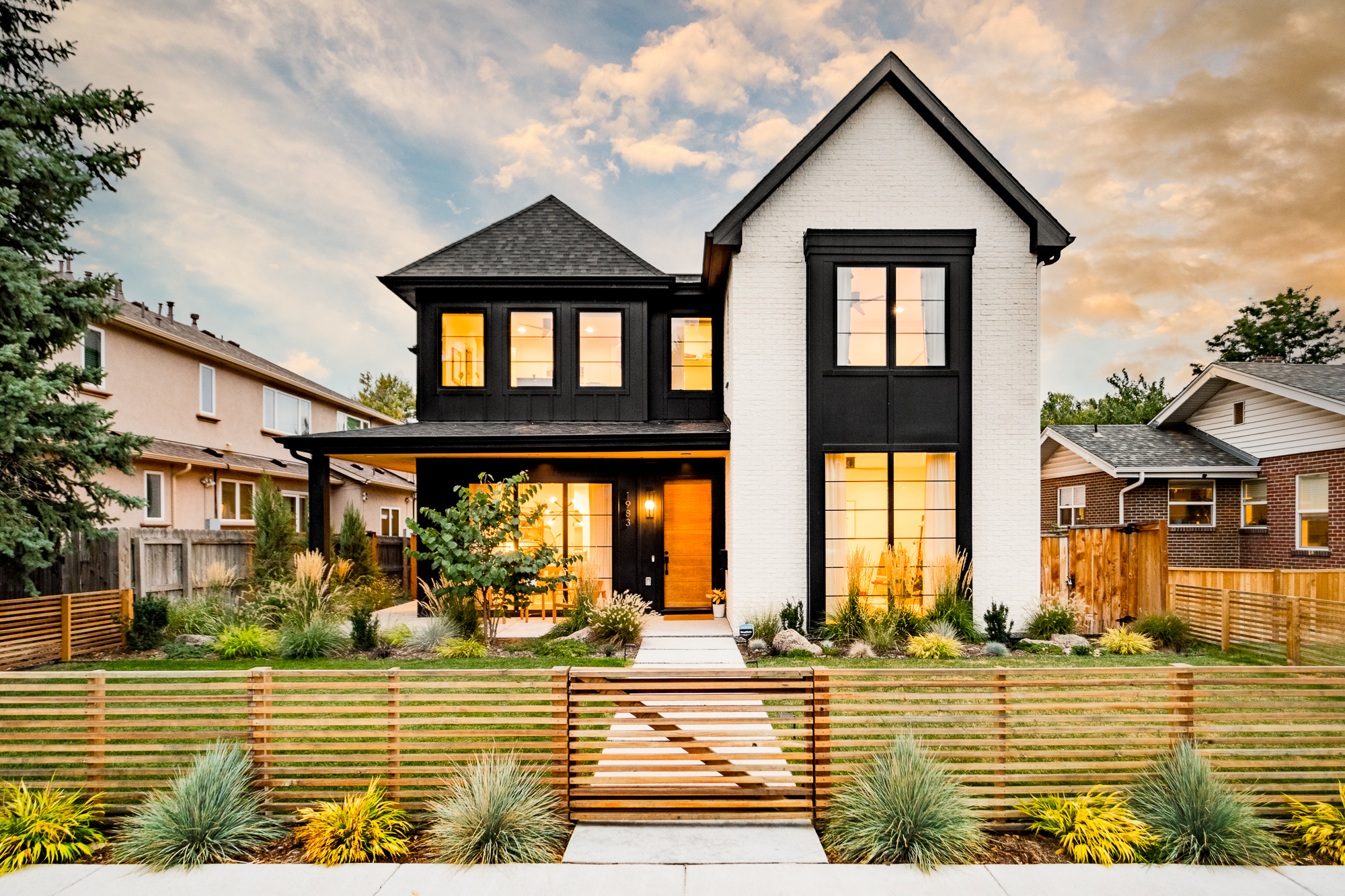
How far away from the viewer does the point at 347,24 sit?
13.9 meters

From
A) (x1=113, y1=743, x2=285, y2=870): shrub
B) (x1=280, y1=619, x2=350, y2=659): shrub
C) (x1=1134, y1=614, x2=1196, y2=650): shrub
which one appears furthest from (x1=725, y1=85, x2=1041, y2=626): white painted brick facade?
(x1=113, y1=743, x2=285, y2=870): shrub

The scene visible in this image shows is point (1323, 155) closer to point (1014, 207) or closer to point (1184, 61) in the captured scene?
point (1184, 61)

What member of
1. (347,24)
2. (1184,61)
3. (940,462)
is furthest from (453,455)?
(1184,61)

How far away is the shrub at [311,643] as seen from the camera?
8242mm

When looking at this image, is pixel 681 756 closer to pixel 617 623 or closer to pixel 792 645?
pixel 792 645

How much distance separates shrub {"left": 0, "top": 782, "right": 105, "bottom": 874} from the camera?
151 inches

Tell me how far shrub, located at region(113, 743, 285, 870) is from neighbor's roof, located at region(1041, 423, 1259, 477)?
16.8 metres

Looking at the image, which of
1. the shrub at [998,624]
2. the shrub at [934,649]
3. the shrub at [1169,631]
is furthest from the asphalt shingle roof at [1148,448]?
the shrub at [934,649]

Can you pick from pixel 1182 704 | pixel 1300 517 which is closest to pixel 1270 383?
pixel 1300 517

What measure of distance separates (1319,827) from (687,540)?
29.0 ft

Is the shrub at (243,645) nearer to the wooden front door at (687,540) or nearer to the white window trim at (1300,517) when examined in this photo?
the wooden front door at (687,540)

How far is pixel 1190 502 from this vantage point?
15.1m

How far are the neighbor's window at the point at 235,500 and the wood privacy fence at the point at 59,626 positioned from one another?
24.4 feet

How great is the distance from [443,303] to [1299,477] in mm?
17747
